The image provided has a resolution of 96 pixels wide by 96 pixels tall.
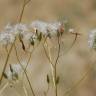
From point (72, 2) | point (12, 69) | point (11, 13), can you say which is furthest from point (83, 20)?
point (12, 69)

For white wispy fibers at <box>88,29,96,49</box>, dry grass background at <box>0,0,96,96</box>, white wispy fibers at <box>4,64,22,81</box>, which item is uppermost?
white wispy fibers at <box>88,29,96,49</box>

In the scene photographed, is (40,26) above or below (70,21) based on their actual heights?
above

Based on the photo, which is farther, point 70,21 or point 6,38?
point 70,21

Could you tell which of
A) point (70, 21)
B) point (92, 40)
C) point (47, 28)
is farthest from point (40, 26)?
point (70, 21)

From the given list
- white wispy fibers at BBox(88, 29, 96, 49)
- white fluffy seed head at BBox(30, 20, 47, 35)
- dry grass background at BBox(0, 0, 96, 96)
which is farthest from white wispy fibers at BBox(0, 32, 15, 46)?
dry grass background at BBox(0, 0, 96, 96)

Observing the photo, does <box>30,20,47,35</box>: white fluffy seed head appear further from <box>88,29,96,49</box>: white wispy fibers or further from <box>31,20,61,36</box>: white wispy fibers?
<box>88,29,96,49</box>: white wispy fibers

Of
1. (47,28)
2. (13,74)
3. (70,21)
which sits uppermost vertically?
(47,28)

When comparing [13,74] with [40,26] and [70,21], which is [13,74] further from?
[70,21]

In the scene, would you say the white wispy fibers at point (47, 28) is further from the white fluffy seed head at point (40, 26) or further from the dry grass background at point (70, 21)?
the dry grass background at point (70, 21)

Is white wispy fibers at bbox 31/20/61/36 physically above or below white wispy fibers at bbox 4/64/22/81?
above

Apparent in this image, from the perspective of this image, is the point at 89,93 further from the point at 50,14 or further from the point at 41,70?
the point at 50,14

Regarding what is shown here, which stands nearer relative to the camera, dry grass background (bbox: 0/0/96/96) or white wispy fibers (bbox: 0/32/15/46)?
white wispy fibers (bbox: 0/32/15/46)
